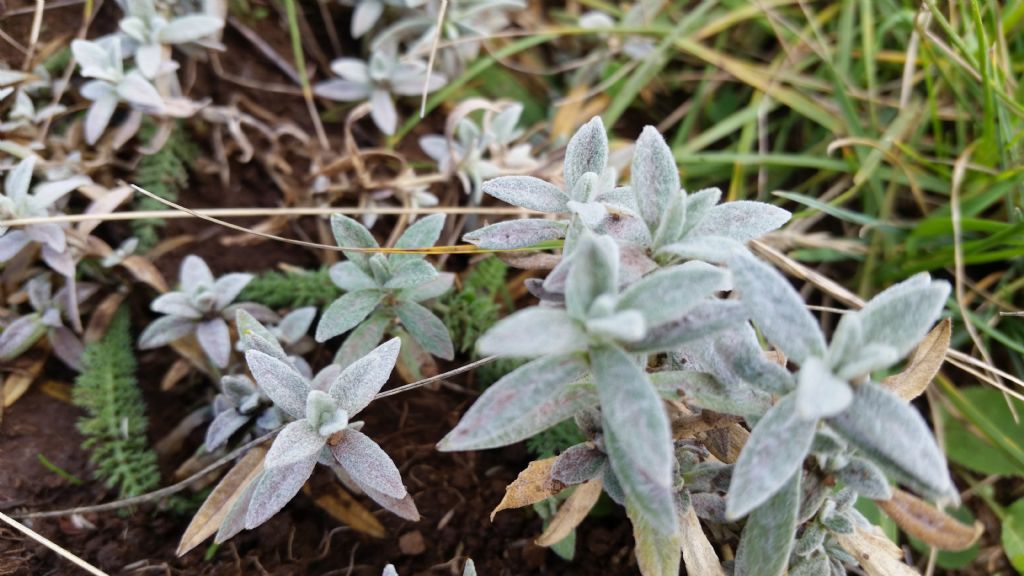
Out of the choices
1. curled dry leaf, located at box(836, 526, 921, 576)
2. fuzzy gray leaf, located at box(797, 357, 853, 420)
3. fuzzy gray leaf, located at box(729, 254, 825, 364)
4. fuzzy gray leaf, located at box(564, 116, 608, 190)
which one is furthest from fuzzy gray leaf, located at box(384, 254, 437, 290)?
curled dry leaf, located at box(836, 526, 921, 576)

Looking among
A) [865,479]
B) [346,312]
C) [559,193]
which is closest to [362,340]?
[346,312]

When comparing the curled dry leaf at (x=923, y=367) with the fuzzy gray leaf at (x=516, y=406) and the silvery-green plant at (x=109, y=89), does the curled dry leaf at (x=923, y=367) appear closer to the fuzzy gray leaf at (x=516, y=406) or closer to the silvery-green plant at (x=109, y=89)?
the fuzzy gray leaf at (x=516, y=406)

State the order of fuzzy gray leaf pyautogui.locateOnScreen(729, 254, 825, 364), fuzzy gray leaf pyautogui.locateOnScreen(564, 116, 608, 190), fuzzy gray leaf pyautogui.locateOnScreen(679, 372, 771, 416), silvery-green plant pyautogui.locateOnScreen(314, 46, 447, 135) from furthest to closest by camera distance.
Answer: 1. silvery-green plant pyautogui.locateOnScreen(314, 46, 447, 135)
2. fuzzy gray leaf pyautogui.locateOnScreen(564, 116, 608, 190)
3. fuzzy gray leaf pyautogui.locateOnScreen(679, 372, 771, 416)
4. fuzzy gray leaf pyautogui.locateOnScreen(729, 254, 825, 364)

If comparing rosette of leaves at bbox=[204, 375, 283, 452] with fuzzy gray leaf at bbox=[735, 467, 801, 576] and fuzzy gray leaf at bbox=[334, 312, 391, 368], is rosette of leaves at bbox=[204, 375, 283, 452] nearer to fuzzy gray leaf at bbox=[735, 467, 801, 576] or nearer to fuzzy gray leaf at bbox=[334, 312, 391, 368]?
fuzzy gray leaf at bbox=[334, 312, 391, 368]

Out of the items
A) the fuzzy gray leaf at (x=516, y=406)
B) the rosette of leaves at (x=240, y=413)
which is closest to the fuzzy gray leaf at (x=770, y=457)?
the fuzzy gray leaf at (x=516, y=406)

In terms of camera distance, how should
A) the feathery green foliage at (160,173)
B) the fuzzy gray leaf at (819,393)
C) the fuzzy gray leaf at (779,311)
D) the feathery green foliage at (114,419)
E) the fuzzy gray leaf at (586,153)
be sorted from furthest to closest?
1. the feathery green foliage at (160,173)
2. the feathery green foliage at (114,419)
3. the fuzzy gray leaf at (586,153)
4. the fuzzy gray leaf at (779,311)
5. the fuzzy gray leaf at (819,393)

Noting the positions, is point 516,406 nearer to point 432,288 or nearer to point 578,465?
point 578,465
